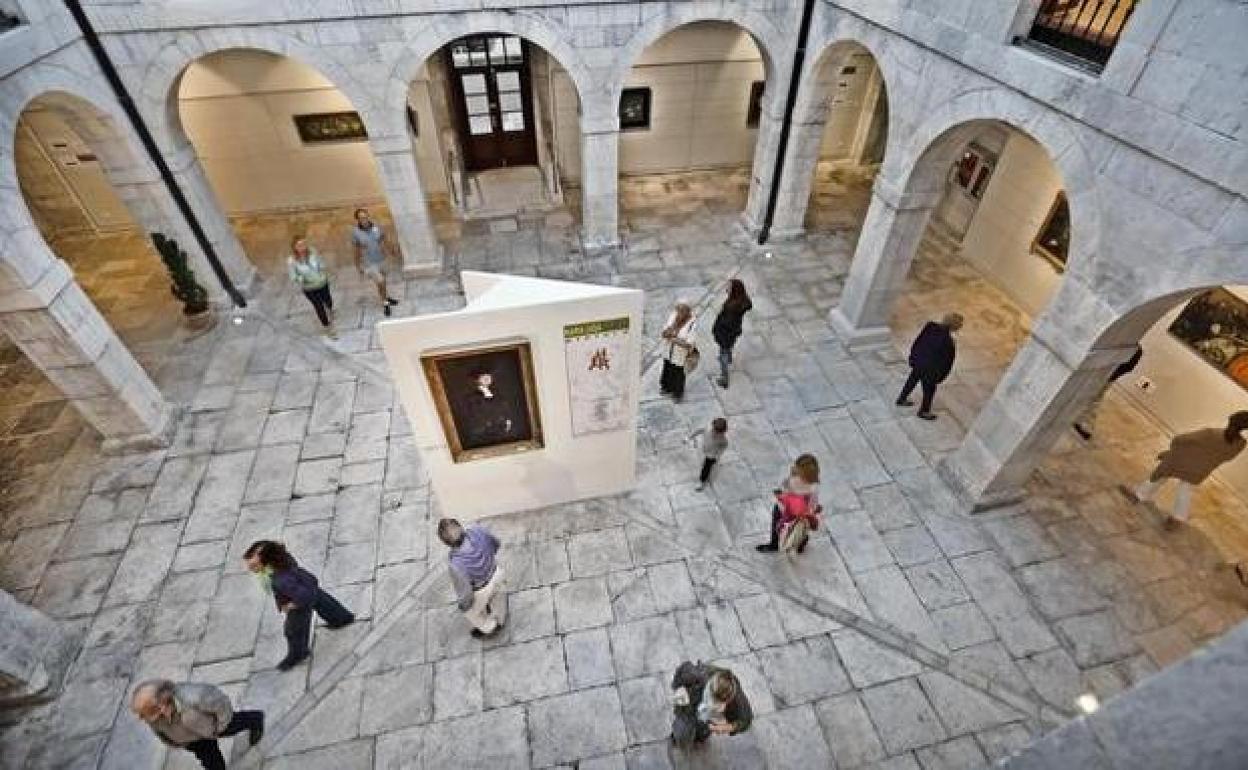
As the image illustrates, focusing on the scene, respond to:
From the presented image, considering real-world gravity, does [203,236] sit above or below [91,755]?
above

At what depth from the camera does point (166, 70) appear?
8352mm

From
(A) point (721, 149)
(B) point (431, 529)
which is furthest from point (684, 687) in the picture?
(A) point (721, 149)

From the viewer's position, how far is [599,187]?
35.9 feet

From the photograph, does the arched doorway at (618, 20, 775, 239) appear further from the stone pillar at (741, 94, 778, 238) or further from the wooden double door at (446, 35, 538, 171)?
the wooden double door at (446, 35, 538, 171)

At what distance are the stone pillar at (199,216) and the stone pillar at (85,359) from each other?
8.79 feet

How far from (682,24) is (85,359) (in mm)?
9349

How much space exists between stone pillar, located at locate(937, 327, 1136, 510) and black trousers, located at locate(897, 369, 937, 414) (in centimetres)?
89

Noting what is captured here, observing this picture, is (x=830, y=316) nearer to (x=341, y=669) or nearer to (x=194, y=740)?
(x=341, y=669)

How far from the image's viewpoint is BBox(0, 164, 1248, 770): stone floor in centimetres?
555

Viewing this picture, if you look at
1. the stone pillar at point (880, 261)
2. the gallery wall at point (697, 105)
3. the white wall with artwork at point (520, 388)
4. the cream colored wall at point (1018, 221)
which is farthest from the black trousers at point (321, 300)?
the cream colored wall at point (1018, 221)

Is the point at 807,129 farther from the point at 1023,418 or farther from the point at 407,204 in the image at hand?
the point at 407,204

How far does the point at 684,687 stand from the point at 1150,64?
6.06 meters

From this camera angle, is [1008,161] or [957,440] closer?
[957,440]

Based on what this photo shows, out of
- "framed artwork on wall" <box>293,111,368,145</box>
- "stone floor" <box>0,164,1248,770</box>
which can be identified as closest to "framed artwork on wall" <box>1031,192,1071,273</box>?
"stone floor" <box>0,164,1248,770</box>
